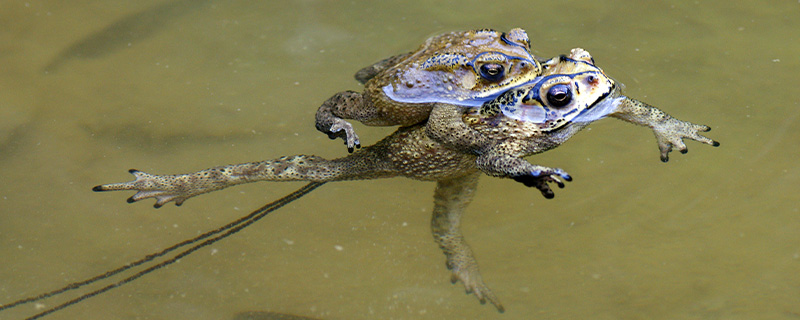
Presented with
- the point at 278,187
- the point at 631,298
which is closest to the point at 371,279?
→ the point at 278,187

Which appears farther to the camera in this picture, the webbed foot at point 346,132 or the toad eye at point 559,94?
the webbed foot at point 346,132

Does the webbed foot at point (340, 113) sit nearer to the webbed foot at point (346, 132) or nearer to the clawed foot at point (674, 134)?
the webbed foot at point (346, 132)

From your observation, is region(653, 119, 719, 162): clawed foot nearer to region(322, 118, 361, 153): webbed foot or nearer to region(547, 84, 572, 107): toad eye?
region(547, 84, 572, 107): toad eye

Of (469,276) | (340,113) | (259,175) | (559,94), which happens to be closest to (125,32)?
(259,175)

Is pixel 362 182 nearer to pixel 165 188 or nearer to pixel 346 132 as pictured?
pixel 346 132

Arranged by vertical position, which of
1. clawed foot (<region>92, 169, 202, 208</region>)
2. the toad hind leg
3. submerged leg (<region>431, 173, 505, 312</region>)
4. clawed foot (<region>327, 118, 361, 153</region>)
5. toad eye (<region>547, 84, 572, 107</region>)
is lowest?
submerged leg (<region>431, 173, 505, 312</region>)

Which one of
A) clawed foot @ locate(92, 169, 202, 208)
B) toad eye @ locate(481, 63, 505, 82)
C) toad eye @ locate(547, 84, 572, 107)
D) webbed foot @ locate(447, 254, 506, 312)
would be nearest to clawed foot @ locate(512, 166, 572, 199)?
toad eye @ locate(547, 84, 572, 107)

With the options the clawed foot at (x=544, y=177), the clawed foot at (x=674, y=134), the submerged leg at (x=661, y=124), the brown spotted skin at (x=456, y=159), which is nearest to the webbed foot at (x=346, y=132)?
the brown spotted skin at (x=456, y=159)
